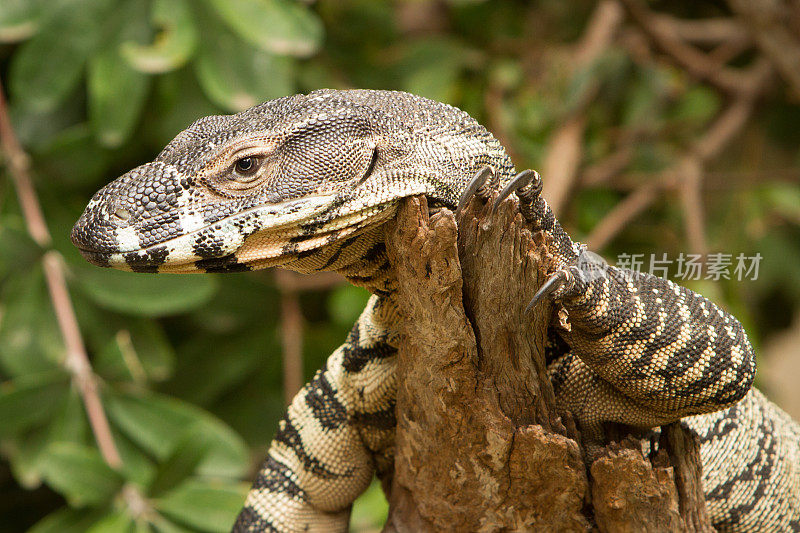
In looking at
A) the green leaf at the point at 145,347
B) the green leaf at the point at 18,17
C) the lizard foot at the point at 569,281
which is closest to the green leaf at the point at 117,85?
the green leaf at the point at 18,17

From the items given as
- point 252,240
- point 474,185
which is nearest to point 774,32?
point 474,185

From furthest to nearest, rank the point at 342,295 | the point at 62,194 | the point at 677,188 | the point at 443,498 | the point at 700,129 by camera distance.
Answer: the point at 700,129 → the point at 677,188 → the point at 342,295 → the point at 62,194 → the point at 443,498

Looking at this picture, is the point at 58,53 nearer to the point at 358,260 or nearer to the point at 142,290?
the point at 142,290

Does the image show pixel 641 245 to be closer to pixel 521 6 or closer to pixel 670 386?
pixel 521 6

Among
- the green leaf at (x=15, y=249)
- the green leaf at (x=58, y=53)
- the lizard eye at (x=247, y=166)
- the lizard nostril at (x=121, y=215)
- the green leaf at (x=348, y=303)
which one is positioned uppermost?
the lizard eye at (x=247, y=166)

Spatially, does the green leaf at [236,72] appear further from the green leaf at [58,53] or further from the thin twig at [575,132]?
the thin twig at [575,132]

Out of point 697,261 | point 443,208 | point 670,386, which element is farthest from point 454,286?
point 697,261
